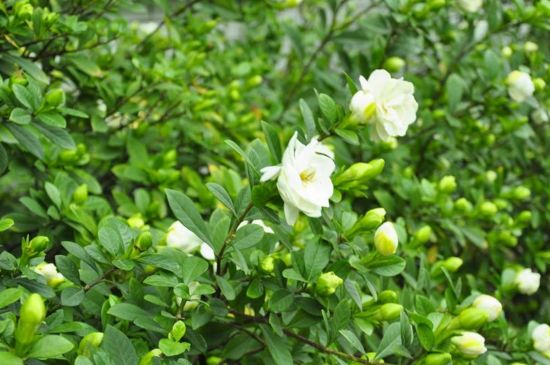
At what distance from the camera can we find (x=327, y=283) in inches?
38.1

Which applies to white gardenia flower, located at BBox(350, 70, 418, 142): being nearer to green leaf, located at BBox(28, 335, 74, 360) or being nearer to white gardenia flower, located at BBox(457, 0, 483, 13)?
green leaf, located at BBox(28, 335, 74, 360)

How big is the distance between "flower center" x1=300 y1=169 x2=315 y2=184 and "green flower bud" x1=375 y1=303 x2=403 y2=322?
26 cm

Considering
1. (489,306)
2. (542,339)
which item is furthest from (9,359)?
(542,339)

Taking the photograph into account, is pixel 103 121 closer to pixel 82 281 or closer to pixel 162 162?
pixel 162 162

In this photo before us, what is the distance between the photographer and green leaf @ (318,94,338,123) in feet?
3.32

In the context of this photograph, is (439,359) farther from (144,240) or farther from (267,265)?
(144,240)

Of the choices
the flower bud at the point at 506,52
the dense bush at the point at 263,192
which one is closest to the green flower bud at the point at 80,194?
the dense bush at the point at 263,192

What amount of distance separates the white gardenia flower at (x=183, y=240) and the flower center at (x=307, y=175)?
0.93 ft

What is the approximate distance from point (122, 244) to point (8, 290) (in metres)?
0.19

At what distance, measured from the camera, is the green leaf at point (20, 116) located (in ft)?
3.48

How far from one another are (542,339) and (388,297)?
33 cm

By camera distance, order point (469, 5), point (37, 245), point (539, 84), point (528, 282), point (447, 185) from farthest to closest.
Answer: point (469, 5) < point (539, 84) < point (447, 185) < point (528, 282) < point (37, 245)

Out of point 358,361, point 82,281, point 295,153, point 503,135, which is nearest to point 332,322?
point 358,361

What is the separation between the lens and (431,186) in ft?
5.15
